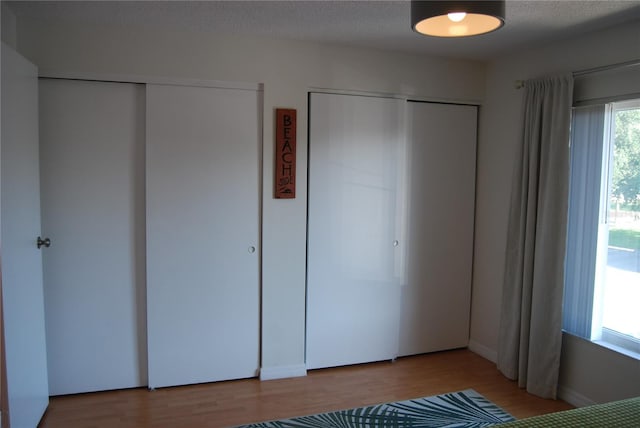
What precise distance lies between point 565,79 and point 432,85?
988mm

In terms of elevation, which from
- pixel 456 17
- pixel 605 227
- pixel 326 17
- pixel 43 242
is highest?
pixel 326 17

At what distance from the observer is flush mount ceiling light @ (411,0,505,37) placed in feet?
4.97

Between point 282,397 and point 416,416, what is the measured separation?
858 millimetres

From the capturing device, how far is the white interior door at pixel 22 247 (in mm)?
2377

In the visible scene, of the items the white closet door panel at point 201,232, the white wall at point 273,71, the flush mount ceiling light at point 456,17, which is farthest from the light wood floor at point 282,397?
the flush mount ceiling light at point 456,17

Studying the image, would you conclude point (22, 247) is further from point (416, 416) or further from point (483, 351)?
point (483, 351)

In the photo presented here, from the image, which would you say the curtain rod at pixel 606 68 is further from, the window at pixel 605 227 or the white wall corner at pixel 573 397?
the white wall corner at pixel 573 397

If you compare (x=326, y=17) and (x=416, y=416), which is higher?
(x=326, y=17)

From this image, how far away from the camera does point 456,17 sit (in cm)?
170

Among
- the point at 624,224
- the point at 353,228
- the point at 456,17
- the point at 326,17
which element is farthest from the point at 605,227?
the point at 326,17

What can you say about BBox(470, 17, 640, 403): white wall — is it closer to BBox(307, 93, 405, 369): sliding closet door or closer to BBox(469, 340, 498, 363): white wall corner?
BBox(469, 340, 498, 363): white wall corner

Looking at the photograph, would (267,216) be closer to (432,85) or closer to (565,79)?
(432,85)

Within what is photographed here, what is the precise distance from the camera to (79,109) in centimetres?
306

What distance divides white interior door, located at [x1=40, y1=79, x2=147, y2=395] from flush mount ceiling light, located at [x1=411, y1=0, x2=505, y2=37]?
2.10 meters
